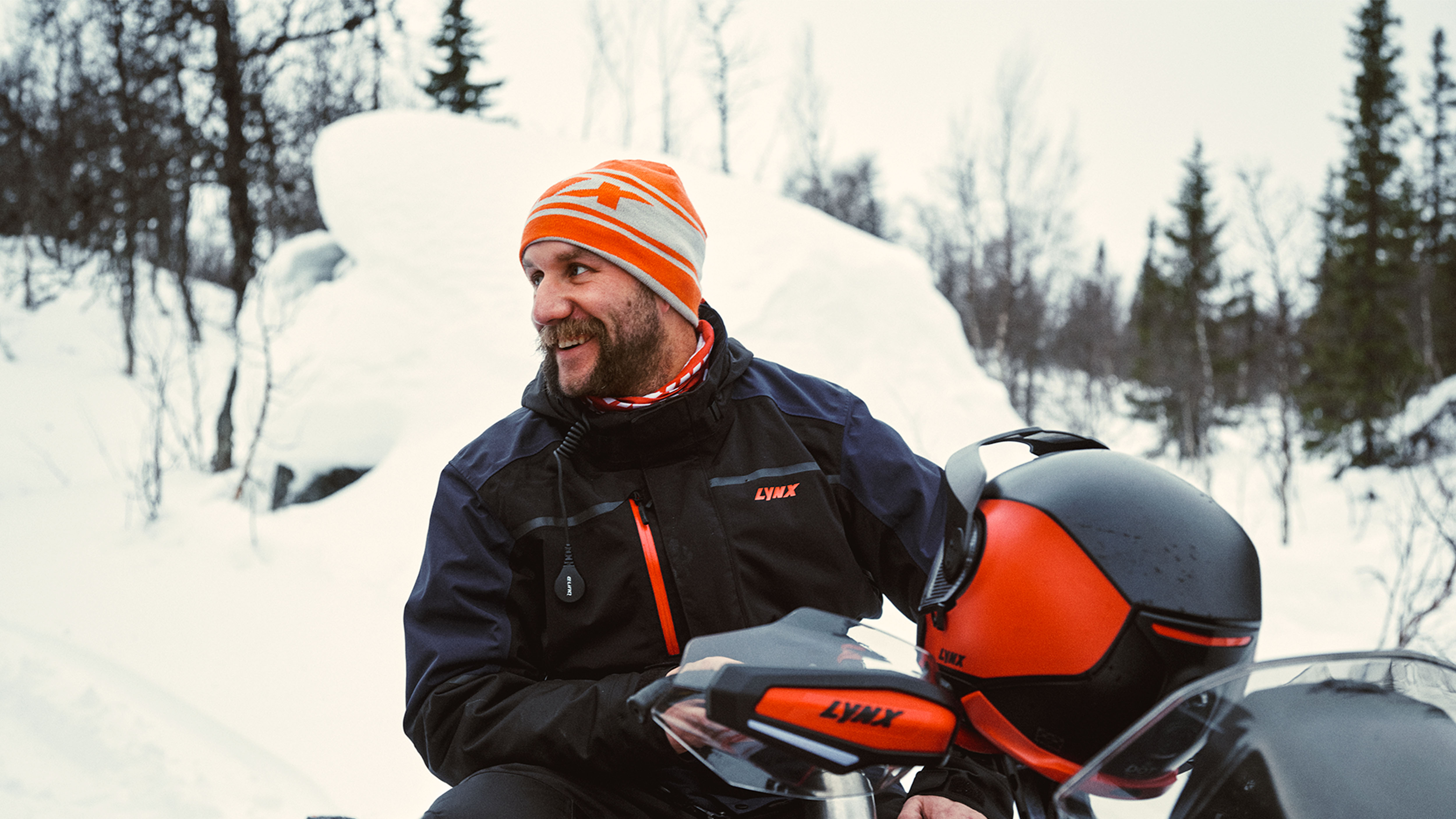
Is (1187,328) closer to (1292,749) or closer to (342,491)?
(342,491)

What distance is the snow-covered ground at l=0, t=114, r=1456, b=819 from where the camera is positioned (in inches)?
120

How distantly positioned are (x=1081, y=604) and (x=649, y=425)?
2.95ft

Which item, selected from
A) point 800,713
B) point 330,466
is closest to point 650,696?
point 800,713

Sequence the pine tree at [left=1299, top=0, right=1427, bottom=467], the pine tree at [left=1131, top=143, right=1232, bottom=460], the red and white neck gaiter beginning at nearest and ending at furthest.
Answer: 1. the red and white neck gaiter
2. the pine tree at [left=1299, top=0, right=1427, bottom=467]
3. the pine tree at [left=1131, top=143, right=1232, bottom=460]

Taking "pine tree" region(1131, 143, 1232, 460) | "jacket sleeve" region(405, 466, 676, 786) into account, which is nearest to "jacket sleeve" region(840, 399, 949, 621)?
"jacket sleeve" region(405, 466, 676, 786)

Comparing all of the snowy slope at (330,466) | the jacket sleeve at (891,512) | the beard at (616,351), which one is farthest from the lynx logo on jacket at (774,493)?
the snowy slope at (330,466)

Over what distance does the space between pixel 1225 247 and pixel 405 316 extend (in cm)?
2004

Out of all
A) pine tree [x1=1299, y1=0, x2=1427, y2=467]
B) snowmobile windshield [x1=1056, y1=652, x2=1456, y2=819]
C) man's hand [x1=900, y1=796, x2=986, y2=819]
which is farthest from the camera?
pine tree [x1=1299, y1=0, x2=1427, y2=467]

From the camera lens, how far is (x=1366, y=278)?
1909 centimetres

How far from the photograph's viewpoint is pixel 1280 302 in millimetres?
11047

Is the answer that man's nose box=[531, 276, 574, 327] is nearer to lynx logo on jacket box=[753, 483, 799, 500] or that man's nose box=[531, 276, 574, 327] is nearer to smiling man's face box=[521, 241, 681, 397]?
smiling man's face box=[521, 241, 681, 397]

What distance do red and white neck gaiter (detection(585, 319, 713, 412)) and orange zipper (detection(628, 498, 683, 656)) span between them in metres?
0.27

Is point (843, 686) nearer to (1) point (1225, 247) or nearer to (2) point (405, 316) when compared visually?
(2) point (405, 316)

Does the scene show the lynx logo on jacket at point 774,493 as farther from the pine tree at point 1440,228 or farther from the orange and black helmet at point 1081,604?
the pine tree at point 1440,228
